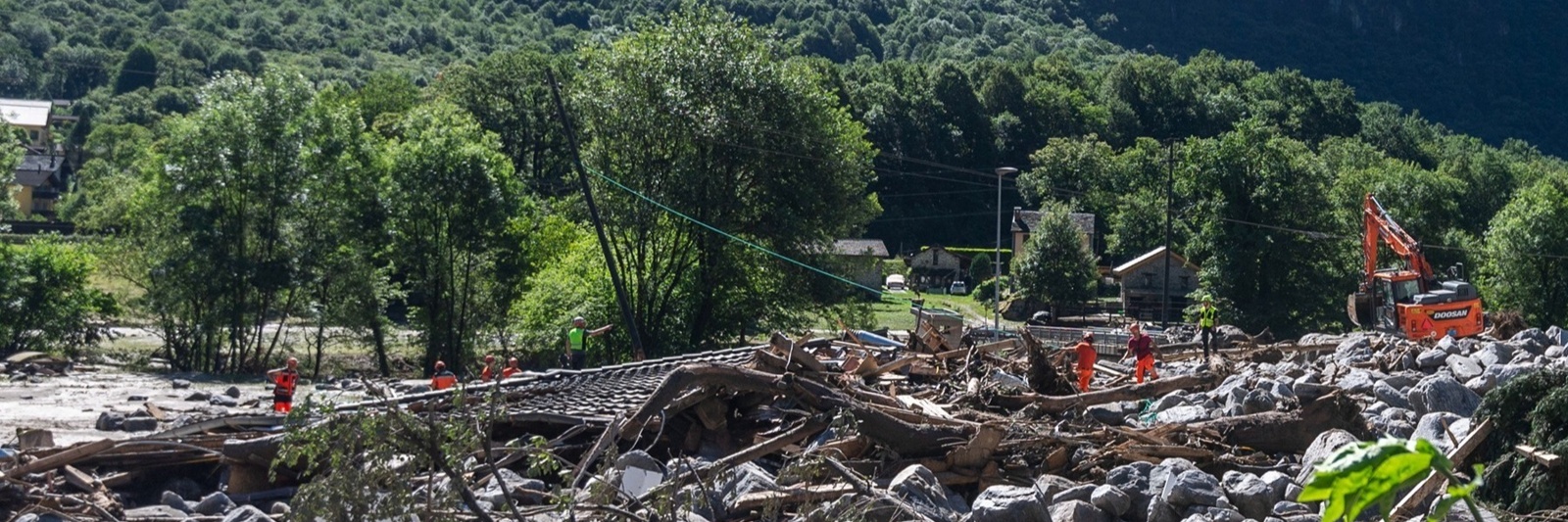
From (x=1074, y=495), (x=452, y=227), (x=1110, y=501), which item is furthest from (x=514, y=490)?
(x=452, y=227)

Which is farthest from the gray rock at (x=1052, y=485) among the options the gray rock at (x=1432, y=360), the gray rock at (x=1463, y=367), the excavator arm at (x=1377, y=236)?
the excavator arm at (x=1377, y=236)

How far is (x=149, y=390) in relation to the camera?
25.6 meters

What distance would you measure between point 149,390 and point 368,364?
14.0 meters

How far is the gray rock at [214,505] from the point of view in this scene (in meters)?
11.8

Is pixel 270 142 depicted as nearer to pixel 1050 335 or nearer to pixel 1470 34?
pixel 1050 335

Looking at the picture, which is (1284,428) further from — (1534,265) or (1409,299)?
(1534,265)

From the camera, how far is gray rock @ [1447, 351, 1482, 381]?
62.6ft

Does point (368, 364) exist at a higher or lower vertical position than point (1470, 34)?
lower

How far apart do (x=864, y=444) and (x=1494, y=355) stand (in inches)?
426

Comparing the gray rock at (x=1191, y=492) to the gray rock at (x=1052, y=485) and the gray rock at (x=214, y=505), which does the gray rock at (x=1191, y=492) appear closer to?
the gray rock at (x=1052, y=485)

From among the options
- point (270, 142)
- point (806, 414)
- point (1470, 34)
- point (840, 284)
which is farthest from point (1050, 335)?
point (1470, 34)

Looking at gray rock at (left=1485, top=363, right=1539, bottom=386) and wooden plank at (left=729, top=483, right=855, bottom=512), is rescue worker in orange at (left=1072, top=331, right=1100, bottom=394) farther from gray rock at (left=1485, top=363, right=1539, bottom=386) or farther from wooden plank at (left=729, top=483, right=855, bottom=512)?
wooden plank at (left=729, top=483, right=855, bottom=512)

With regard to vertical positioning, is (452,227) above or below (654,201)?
below

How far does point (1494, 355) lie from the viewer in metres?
20.1
